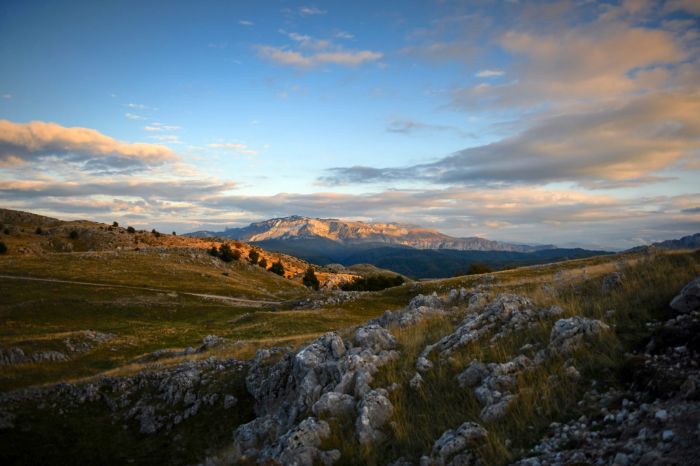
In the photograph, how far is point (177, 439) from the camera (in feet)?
63.8

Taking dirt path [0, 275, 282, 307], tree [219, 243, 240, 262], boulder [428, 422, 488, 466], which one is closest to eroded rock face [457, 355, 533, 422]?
boulder [428, 422, 488, 466]

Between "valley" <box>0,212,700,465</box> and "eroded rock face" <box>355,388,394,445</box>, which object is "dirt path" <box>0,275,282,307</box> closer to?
"valley" <box>0,212,700,465</box>

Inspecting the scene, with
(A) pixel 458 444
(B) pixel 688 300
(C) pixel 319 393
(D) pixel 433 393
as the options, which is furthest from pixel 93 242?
(B) pixel 688 300

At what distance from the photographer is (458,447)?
343 inches

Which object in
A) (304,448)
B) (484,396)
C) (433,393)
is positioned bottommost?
(304,448)

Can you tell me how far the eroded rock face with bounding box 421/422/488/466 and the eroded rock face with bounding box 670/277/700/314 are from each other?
6714mm

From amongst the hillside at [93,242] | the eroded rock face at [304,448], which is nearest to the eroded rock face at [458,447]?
the eroded rock face at [304,448]

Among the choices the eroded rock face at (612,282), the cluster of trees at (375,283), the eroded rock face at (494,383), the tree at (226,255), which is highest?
the eroded rock face at (612,282)

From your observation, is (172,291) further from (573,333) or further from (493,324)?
(573,333)

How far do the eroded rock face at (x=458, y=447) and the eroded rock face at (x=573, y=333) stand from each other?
3.80 m

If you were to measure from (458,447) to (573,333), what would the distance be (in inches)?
202

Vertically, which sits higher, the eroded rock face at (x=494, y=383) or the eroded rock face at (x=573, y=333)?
the eroded rock face at (x=573, y=333)

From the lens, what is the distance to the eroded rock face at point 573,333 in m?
11.0

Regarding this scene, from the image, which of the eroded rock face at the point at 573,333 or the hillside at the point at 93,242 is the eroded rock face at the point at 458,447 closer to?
the eroded rock face at the point at 573,333
